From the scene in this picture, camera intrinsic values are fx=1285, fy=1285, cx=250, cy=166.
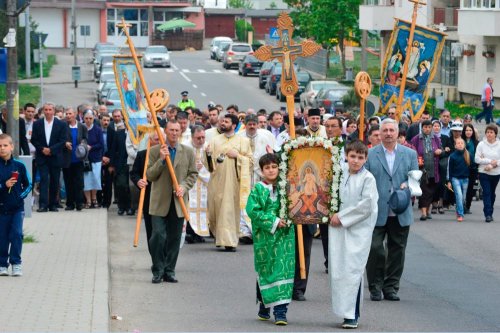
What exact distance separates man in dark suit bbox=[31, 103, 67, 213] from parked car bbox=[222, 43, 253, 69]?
53.0 m

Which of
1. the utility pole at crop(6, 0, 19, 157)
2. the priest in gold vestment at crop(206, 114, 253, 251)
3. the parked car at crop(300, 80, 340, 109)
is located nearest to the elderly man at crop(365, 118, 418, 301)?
the priest in gold vestment at crop(206, 114, 253, 251)

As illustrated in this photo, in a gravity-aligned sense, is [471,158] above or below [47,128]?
below

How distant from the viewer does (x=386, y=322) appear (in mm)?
11656

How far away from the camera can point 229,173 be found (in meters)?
17.5

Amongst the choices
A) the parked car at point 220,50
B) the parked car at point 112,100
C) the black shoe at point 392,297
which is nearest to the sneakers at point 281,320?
the black shoe at point 392,297

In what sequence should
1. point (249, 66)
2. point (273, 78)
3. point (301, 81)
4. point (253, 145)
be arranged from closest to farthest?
point (253, 145)
point (301, 81)
point (273, 78)
point (249, 66)

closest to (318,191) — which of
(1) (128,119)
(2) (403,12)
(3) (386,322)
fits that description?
(3) (386,322)

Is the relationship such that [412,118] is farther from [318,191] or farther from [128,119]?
[318,191]

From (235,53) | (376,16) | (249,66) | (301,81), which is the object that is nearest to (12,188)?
(301,81)

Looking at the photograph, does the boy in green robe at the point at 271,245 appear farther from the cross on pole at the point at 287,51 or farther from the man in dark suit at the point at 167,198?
the cross on pole at the point at 287,51

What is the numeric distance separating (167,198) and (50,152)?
724 cm

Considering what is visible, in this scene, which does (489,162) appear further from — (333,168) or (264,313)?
(264,313)

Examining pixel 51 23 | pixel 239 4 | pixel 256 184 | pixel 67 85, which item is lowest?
pixel 67 85

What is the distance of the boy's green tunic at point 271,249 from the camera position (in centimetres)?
1130
